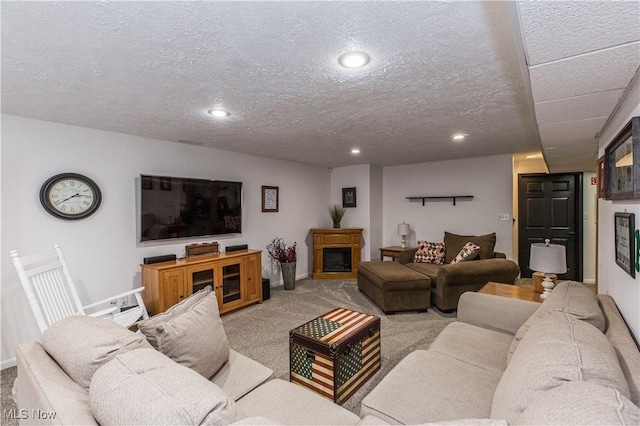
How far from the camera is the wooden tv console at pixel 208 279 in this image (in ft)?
10.5

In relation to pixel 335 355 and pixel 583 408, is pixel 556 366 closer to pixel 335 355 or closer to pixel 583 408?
pixel 583 408

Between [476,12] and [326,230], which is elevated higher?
[476,12]

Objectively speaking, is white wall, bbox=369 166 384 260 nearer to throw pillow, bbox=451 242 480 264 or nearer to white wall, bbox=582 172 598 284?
throw pillow, bbox=451 242 480 264

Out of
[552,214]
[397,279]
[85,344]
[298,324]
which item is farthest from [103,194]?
[552,214]

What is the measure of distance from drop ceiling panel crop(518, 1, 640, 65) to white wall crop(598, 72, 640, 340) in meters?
0.54

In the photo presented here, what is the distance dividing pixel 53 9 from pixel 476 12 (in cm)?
178

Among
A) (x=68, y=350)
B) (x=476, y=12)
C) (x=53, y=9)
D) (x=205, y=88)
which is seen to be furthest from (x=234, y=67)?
(x=68, y=350)

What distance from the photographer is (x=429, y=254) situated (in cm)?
477

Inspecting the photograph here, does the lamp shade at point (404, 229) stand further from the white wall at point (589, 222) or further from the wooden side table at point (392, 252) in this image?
the white wall at point (589, 222)

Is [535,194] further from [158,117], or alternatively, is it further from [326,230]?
[158,117]

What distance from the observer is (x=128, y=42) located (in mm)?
1509

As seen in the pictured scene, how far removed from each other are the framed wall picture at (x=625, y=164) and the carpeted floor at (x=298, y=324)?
192cm

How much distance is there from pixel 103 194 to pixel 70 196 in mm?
284

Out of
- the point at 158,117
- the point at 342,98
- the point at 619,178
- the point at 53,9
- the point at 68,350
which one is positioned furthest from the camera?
the point at 158,117
